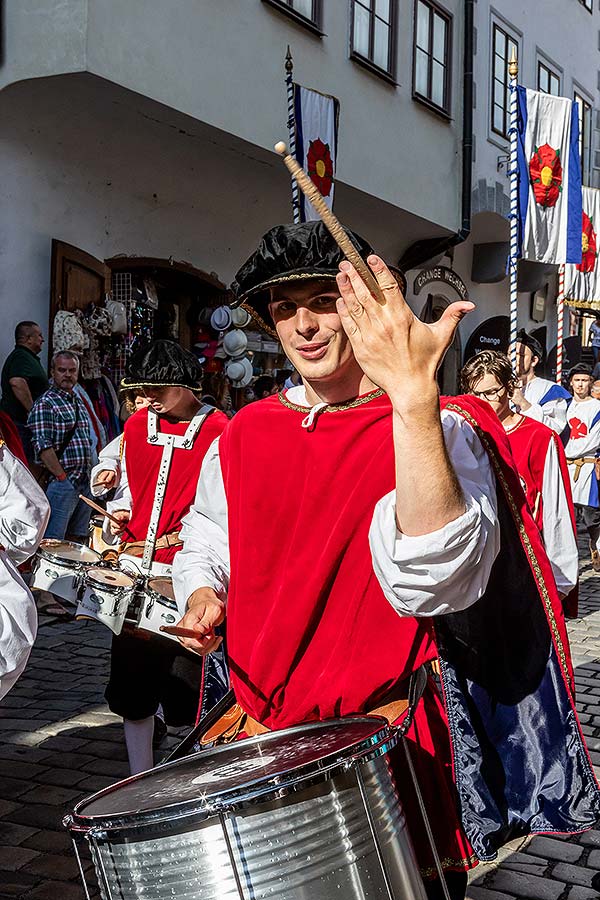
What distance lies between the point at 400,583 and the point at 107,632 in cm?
601

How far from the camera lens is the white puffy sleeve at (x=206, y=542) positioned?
2469 millimetres

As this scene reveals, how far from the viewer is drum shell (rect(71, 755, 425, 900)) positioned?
5.37ft

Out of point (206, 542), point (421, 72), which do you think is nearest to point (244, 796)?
point (206, 542)

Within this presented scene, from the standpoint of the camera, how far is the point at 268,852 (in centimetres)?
165

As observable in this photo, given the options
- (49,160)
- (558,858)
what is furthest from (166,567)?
(49,160)

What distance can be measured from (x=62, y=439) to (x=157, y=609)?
4337 mm

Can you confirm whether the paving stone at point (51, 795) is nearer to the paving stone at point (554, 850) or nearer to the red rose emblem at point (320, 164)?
the paving stone at point (554, 850)

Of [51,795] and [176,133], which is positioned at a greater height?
[176,133]

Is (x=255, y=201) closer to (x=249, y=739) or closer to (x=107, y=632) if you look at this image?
(x=107, y=632)

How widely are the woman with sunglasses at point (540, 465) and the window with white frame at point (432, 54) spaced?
9269 mm

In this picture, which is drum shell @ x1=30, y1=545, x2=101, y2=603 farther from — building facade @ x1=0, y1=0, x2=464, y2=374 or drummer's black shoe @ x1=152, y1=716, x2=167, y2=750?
building facade @ x1=0, y1=0, x2=464, y2=374

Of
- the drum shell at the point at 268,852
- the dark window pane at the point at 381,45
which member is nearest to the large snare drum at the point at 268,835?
the drum shell at the point at 268,852

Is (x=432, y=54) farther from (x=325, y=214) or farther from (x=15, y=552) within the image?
(x=325, y=214)

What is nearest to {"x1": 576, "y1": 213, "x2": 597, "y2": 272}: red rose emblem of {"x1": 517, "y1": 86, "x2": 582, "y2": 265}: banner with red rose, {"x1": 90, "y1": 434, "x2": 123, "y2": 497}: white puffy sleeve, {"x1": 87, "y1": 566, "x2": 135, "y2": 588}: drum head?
{"x1": 517, "y1": 86, "x2": 582, "y2": 265}: banner with red rose
